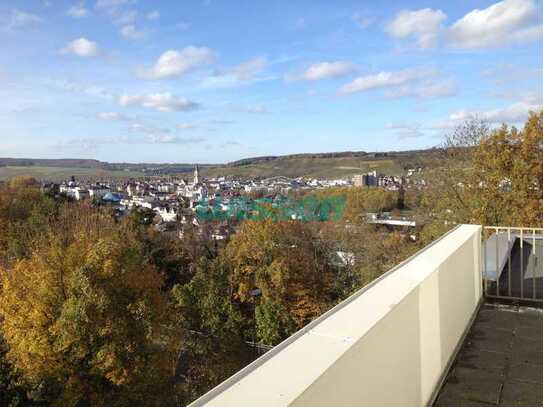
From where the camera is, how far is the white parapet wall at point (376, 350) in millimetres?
1269

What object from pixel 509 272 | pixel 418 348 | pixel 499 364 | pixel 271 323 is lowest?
pixel 271 323

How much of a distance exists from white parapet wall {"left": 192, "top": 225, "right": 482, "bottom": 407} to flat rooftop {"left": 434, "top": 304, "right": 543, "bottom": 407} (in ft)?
0.35

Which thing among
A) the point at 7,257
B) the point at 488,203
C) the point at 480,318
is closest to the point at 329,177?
the point at 7,257

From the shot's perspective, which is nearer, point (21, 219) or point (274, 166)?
point (21, 219)

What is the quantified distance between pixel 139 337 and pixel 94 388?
2.31m

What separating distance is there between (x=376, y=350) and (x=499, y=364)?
184cm

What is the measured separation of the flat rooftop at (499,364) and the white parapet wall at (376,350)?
4.2 inches

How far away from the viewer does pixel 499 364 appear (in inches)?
122

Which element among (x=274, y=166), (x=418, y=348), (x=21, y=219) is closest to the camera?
(x=418, y=348)

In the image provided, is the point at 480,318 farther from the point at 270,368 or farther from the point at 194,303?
the point at 194,303

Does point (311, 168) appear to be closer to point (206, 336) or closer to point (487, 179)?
point (206, 336)

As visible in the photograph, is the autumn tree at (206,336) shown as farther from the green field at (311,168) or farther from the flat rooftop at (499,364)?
the green field at (311,168)

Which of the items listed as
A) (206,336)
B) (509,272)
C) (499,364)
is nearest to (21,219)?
(206,336)

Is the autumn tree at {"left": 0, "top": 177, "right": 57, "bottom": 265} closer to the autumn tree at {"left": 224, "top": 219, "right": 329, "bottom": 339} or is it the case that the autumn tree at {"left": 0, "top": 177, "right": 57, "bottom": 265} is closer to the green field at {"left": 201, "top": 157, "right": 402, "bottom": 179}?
the autumn tree at {"left": 224, "top": 219, "right": 329, "bottom": 339}
